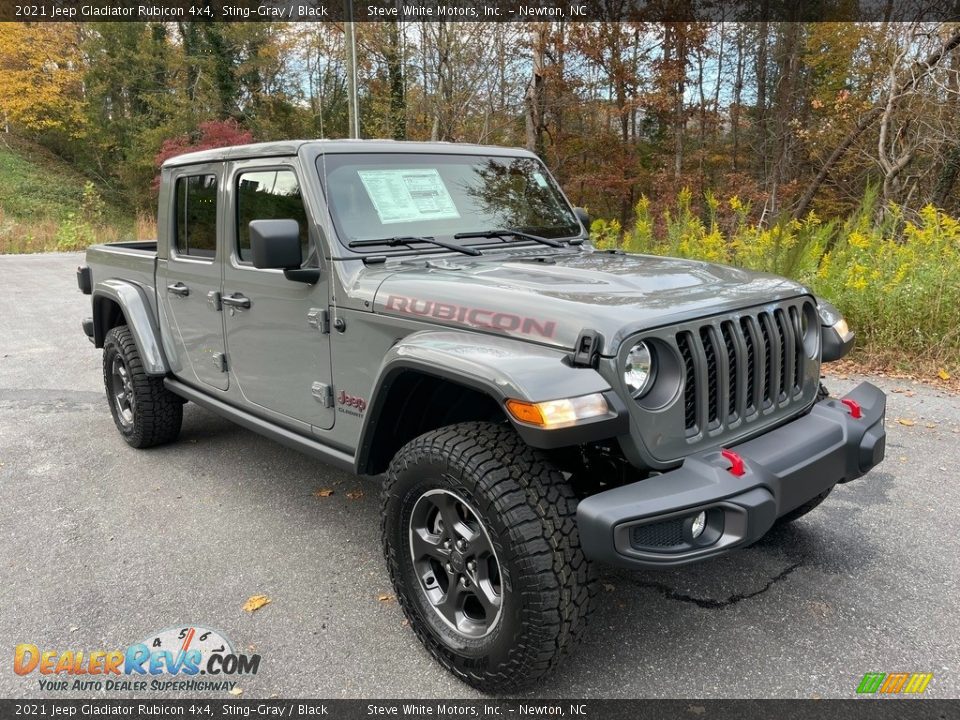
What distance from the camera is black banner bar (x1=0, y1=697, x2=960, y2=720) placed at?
232cm

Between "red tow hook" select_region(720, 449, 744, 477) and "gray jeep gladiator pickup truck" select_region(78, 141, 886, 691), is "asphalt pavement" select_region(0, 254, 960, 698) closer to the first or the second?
"gray jeep gladiator pickup truck" select_region(78, 141, 886, 691)

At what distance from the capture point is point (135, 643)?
108 inches

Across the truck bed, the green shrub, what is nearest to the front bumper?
the truck bed

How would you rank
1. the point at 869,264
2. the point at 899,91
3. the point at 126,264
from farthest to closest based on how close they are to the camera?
the point at 899,91 → the point at 869,264 → the point at 126,264

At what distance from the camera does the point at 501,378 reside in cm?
220

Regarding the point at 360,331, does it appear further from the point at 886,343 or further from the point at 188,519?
the point at 886,343

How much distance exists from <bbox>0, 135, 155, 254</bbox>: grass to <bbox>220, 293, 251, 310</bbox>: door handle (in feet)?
68.3

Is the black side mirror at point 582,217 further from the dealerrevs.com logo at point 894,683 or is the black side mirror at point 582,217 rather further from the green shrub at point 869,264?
the green shrub at point 869,264

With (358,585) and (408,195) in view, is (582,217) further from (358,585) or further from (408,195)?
(358,585)

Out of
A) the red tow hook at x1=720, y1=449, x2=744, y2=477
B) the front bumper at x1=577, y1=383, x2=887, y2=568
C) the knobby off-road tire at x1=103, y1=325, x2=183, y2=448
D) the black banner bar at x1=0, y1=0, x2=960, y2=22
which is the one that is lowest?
the knobby off-road tire at x1=103, y1=325, x2=183, y2=448

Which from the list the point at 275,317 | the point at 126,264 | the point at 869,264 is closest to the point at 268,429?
the point at 275,317

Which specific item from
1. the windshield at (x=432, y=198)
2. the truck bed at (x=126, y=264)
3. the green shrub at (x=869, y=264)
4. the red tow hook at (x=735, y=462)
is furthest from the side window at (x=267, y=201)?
the green shrub at (x=869, y=264)

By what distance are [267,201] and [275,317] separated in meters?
0.60

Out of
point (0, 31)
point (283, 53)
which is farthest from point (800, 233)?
point (0, 31)
